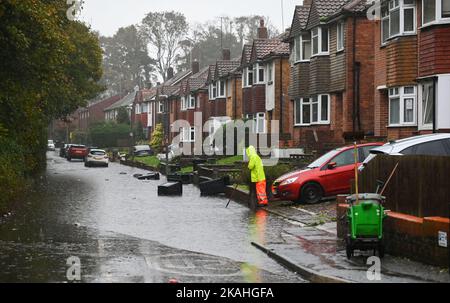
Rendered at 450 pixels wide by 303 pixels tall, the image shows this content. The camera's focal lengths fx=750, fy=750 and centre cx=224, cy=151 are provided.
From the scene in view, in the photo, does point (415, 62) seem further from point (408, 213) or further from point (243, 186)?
point (408, 213)

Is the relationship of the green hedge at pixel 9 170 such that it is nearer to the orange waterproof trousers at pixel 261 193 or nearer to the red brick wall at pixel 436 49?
the orange waterproof trousers at pixel 261 193

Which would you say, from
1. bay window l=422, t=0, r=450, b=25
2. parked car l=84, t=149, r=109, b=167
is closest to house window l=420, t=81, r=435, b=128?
bay window l=422, t=0, r=450, b=25

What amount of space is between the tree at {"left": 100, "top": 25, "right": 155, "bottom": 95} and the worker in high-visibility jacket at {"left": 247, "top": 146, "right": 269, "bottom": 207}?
292 feet

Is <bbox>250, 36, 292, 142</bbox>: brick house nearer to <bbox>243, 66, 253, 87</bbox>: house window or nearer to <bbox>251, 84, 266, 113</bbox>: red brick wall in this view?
<bbox>251, 84, 266, 113</bbox>: red brick wall

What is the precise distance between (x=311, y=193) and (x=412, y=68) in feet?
20.7

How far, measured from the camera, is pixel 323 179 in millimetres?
21422

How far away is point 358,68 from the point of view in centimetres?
3161

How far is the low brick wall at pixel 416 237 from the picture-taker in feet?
36.3

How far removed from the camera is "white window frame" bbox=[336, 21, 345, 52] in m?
32.2

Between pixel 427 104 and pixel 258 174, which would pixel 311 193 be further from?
pixel 427 104

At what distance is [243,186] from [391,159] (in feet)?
46.3

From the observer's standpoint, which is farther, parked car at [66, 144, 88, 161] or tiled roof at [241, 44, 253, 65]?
parked car at [66, 144, 88, 161]

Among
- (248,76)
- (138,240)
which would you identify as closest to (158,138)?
(248,76)

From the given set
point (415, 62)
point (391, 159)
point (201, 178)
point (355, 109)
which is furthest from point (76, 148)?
point (391, 159)
